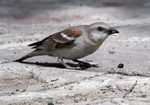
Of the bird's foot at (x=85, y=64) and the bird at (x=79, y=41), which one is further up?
the bird at (x=79, y=41)

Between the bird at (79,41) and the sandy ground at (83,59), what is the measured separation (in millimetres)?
177

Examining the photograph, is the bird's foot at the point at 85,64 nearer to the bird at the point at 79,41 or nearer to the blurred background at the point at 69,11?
the bird at the point at 79,41

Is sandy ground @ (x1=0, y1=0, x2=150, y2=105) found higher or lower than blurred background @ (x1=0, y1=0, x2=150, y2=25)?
lower

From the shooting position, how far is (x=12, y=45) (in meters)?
8.28

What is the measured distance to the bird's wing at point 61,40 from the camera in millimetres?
6539

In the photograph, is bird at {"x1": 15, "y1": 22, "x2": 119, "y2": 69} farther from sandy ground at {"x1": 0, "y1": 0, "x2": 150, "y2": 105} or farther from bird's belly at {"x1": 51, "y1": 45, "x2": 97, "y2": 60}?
sandy ground at {"x1": 0, "y1": 0, "x2": 150, "y2": 105}

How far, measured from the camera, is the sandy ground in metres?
5.54

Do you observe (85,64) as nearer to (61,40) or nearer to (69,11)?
(61,40)

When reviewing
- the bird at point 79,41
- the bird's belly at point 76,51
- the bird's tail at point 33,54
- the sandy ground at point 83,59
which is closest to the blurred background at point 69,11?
the sandy ground at point 83,59

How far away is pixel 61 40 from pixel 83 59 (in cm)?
75

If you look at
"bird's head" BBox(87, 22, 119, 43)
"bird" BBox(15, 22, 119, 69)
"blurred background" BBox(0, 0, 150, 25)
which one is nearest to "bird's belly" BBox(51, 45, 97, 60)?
"bird" BBox(15, 22, 119, 69)

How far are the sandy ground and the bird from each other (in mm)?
177

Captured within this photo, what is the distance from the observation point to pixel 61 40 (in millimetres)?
6691

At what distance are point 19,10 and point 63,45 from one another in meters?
5.26
